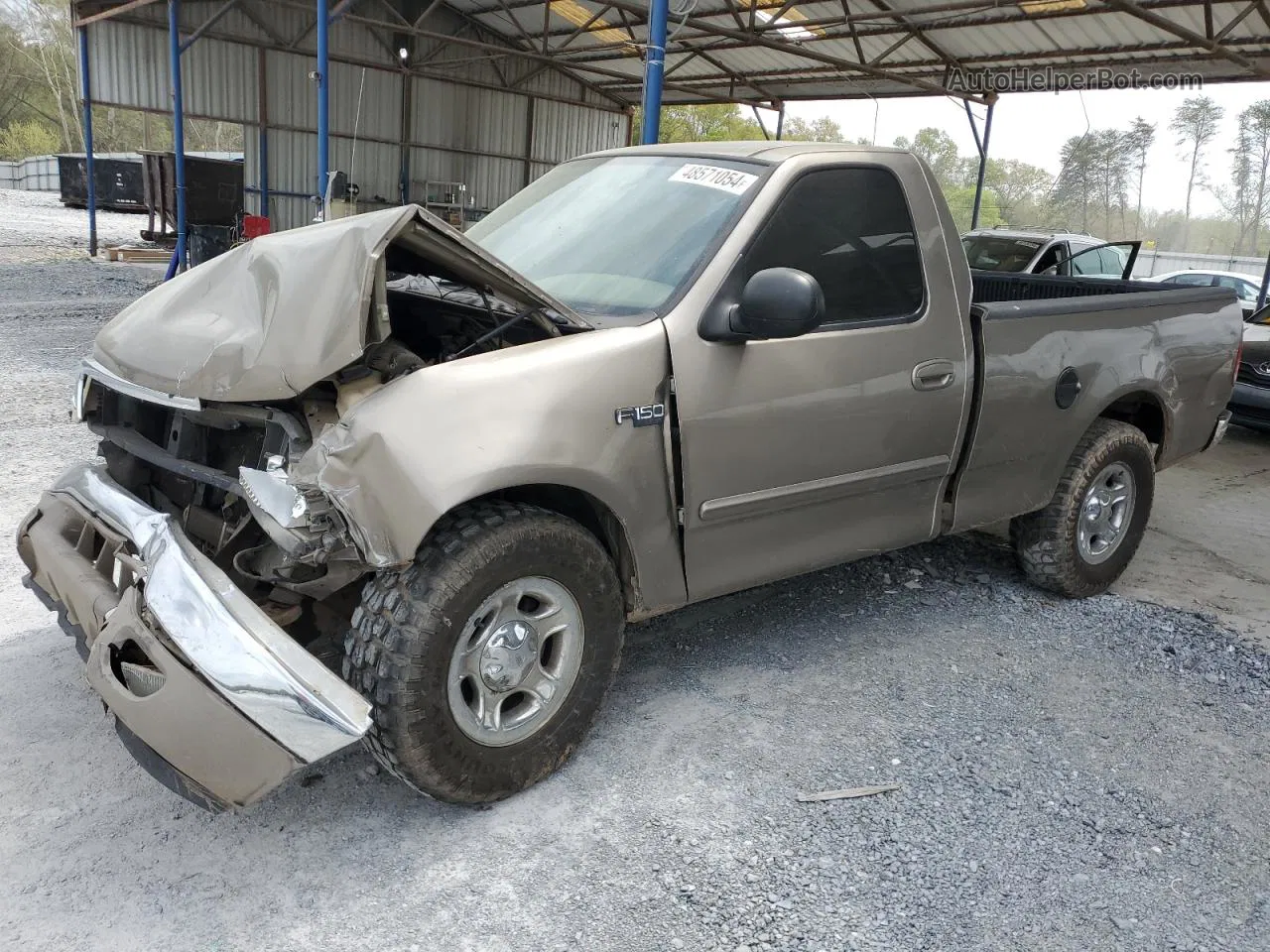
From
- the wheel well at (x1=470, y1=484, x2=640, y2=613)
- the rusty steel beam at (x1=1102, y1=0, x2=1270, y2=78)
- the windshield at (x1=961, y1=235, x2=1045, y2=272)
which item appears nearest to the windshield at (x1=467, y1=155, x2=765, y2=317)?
the wheel well at (x1=470, y1=484, x2=640, y2=613)

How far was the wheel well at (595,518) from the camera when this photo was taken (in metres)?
2.96

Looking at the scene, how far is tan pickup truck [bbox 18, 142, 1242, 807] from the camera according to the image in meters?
2.47

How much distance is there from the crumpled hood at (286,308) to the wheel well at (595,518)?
1.68 ft

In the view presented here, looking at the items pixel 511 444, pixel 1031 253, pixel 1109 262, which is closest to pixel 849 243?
pixel 511 444

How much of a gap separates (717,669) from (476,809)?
1234 millimetres

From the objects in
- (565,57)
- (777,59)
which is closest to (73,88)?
(565,57)

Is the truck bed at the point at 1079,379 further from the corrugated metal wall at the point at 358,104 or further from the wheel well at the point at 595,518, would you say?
the corrugated metal wall at the point at 358,104

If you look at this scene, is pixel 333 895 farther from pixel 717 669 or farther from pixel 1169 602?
pixel 1169 602

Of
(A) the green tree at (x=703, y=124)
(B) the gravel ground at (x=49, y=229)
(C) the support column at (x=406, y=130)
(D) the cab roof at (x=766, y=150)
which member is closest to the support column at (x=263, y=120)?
(C) the support column at (x=406, y=130)

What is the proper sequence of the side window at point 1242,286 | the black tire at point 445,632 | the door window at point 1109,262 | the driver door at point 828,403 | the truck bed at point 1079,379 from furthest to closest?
the side window at point 1242,286
the door window at point 1109,262
the truck bed at point 1079,379
the driver door at point 828,403
the black tire at point 445,632

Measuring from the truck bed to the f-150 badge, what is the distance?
5.19 ft

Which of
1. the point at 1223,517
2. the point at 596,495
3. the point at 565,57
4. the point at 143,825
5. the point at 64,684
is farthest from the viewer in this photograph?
the point at 565,57

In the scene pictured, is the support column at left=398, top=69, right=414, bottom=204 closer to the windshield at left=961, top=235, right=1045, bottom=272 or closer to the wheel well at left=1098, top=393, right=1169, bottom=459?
the windshield at left=961, top=235, right=1045, bottom=272

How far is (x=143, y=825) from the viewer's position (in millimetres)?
2699
